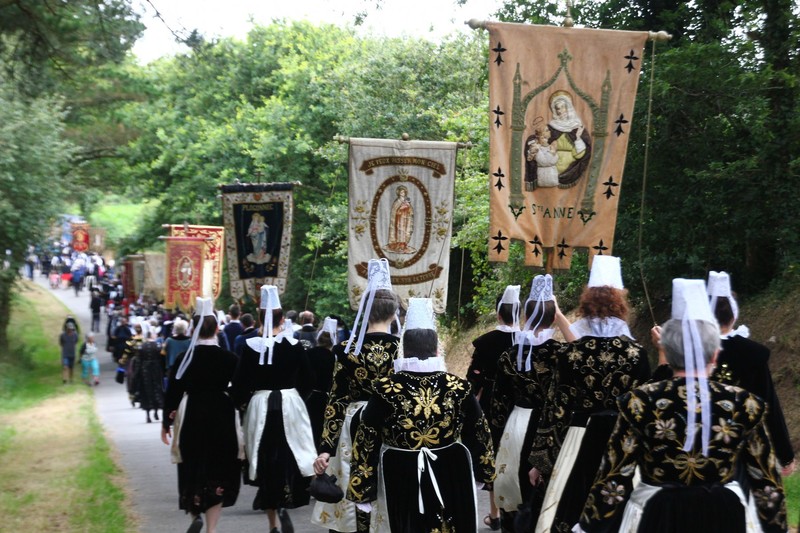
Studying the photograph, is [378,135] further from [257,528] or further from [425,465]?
[425,465]

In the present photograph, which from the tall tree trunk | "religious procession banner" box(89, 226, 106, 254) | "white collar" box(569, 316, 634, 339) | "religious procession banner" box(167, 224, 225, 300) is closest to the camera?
"white collar" box(569, 316, 634, 339)

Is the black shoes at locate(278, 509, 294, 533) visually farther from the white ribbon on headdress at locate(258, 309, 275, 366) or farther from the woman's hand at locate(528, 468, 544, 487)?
the woman's hand at locate(528, 468, 544, 487)

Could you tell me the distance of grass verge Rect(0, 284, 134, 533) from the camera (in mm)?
10812

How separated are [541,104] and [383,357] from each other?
14.5 feet

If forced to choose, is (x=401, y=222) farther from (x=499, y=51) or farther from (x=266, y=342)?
(x=266, y=342)

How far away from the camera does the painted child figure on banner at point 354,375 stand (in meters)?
7.19

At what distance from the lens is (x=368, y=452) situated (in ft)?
20.1

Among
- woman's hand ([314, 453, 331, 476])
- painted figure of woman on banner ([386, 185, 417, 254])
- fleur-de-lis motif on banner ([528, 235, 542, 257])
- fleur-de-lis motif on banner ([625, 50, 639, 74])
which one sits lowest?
woman's hand ([314, 453, 331, 476])

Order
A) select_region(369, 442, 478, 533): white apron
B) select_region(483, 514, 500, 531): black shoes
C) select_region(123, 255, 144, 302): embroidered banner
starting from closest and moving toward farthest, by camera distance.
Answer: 1. select_region(369, 442, 478, 533): white apron
2. select_region(483, 514, 500, 531): black shoes
3. select_region(123, 255, 144, 302): embroidered banner

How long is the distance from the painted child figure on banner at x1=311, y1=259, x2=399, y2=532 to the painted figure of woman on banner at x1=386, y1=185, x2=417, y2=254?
5705mm

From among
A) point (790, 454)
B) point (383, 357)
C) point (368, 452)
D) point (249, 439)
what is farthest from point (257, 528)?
point (790, 454)

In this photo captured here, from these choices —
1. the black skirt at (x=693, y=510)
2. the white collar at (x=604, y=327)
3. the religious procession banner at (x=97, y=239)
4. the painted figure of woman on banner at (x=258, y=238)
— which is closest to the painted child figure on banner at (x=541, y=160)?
the white collar at (x=604, y=327)

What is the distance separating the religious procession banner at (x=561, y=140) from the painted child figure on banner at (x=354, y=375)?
3445 mm

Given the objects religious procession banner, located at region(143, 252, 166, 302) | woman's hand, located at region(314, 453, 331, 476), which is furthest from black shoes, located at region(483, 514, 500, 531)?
religious procession banner, located at region(143, 252, 166, 302)
